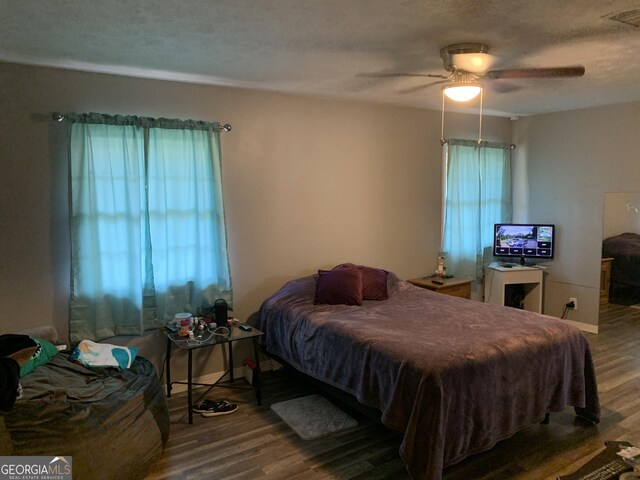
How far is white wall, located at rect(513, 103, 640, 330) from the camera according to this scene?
15.8 ft

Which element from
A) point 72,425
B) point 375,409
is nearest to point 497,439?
point 375,409

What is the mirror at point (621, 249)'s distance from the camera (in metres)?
4.83

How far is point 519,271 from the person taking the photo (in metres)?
5.18

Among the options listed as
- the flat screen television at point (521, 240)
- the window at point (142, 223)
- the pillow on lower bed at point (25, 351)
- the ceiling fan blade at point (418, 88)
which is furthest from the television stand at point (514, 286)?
the pillow on lower bed at point (25, 351)

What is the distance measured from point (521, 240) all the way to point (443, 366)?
135 inches

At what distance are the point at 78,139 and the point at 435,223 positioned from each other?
361 centimetres

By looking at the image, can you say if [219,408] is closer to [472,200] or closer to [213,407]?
[213,407]

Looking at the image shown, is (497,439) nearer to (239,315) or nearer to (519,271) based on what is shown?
(239,315)

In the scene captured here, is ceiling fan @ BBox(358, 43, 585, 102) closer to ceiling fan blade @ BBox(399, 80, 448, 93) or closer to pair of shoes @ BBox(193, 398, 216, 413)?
ceiling fan blade @ BBox(399, 80, 448, 93)

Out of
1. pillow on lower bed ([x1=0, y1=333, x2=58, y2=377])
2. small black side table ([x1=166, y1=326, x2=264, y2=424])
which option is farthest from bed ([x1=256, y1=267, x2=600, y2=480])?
pillow on lower bed ([x1=0, y1=333, x2=58, y2=377])

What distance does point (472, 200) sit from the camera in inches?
208

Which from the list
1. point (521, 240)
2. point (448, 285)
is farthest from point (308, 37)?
point (521, 240)

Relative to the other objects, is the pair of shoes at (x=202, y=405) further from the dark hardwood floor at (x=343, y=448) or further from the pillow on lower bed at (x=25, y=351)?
the pillow on lower bed at (x=25, y=351)

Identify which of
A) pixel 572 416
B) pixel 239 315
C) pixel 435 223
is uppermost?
pixel 435 223
